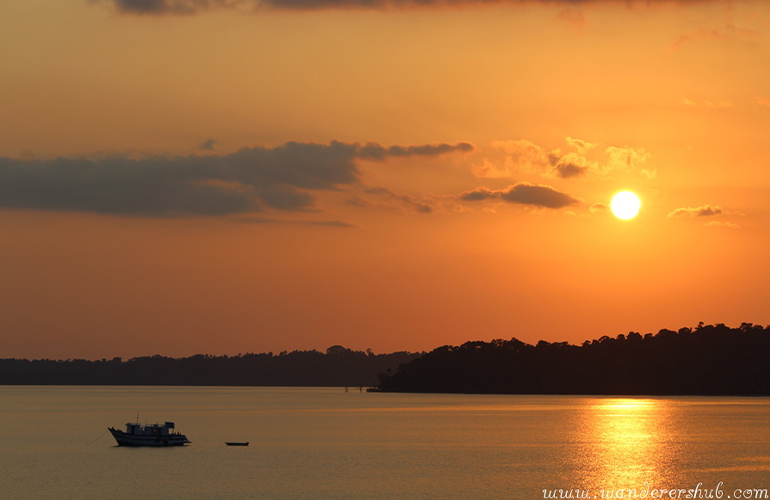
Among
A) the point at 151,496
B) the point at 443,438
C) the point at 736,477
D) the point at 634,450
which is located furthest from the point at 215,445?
the point at 736,477

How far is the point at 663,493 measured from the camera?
9375cm

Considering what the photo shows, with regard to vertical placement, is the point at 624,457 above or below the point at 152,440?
below

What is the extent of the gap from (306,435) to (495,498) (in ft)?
265

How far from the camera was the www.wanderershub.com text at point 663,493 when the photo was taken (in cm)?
9150

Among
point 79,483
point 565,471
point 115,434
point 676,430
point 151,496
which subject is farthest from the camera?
point 676,430

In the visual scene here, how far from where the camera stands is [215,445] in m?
144

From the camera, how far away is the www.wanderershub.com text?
9150cm

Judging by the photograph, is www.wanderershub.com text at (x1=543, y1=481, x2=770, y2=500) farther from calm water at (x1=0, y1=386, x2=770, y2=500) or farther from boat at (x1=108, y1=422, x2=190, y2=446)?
boat at (x1=108, y1=422, x2=190, y2=446)

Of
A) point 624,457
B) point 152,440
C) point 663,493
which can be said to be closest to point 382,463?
point 624,457

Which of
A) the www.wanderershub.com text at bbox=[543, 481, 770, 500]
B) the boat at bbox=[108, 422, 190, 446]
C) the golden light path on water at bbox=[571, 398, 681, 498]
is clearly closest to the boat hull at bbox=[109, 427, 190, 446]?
the boat at bbox=[108, 422, 190, 446]

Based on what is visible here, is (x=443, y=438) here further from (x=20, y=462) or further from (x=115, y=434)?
(x=20, y=462)

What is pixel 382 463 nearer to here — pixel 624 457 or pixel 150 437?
pixel 624 457

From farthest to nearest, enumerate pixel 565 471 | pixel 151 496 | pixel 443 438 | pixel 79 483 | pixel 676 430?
1. pixel 676 430
2. pixel 443 438
3. pixel 565 471
4. pixel 79 483
5. pixel 151 496

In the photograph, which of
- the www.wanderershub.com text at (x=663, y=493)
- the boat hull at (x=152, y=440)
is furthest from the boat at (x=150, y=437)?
the www.wanderershub.com text at (x=663, y=493)
